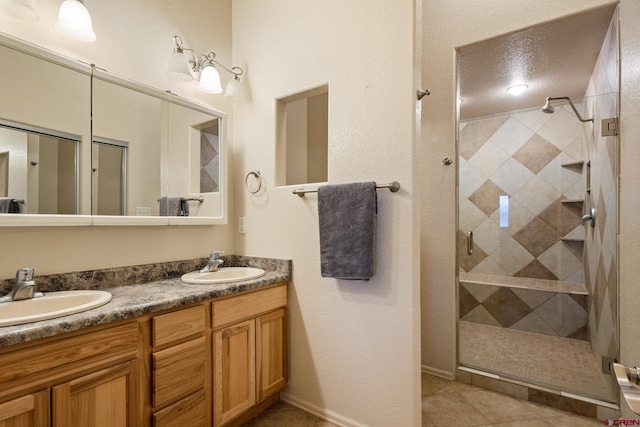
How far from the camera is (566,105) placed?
8.14 feet

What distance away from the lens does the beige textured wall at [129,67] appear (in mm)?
1348

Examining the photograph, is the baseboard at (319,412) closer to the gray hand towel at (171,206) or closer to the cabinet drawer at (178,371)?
the cabinet drawer at (178,371)

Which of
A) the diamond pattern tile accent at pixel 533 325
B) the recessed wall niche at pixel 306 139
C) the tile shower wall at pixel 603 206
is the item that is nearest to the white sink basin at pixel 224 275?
the recessed wall niche at pixel 306 139

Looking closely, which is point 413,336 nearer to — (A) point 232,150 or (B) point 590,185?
(A) point 232,150

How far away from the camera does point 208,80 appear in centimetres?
192

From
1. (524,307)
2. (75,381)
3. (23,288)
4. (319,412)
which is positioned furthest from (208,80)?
(524,307)

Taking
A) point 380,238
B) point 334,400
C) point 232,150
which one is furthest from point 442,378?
point 232,150

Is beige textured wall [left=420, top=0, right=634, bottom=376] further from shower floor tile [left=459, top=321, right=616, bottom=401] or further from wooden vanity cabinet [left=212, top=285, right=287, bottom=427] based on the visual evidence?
wooden vanity cabinet [left=212, top=285, right=287, bottom=427]

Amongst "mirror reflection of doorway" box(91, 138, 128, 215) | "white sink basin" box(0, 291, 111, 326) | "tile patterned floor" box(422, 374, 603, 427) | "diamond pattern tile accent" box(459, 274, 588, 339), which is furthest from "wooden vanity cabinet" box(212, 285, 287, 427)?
"diamond pattern tile accent" box(459, 274, 588, 339)

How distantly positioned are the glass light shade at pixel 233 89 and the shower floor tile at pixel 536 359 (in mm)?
2509

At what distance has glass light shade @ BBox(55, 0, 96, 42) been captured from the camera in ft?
4.40

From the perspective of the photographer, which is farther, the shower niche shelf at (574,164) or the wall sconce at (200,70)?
the shower niche shelf at (574,164)

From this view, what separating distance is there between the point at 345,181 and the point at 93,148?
1298 mm

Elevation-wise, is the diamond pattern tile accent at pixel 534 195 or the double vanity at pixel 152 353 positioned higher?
the diamond pattern tile accent at pixel 534 195
